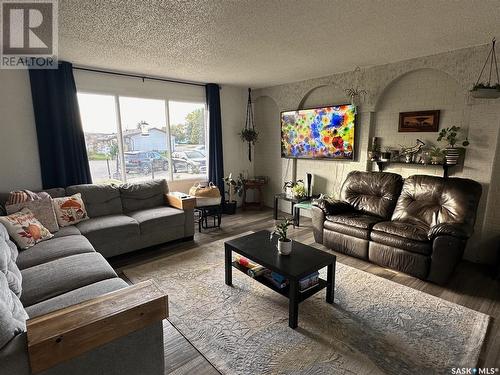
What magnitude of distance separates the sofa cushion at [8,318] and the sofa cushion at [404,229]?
3.08 metres

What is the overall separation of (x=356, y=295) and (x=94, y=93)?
4.20 metres

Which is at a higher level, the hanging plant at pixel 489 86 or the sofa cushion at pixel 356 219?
the hanging plant at pixel 489 86

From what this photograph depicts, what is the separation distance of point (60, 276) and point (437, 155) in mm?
4020

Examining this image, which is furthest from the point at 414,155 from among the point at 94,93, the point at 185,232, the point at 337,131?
the point at 94,93

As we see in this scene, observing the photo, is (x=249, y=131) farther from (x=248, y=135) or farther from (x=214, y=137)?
(x=214, y=137)

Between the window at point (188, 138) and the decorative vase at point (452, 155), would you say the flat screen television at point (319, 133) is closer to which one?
the decorative vase at point (452, 155)

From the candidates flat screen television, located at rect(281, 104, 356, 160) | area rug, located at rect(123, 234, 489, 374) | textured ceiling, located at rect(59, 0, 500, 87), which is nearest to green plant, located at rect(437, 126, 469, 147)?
textured ceiling, located at rect(59, 0, 500, 87)

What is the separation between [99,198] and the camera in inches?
139

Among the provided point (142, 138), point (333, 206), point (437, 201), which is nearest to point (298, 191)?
point (333, 206)

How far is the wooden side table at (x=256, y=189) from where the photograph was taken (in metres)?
5.47

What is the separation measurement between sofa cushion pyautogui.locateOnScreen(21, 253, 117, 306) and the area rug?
0.69 meters

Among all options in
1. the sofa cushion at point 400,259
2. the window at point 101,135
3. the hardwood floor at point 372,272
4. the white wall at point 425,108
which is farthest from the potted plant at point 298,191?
the window at point 101,135

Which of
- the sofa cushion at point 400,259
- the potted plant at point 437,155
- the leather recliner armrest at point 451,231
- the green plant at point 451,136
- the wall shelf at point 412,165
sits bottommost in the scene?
the sofa cushion at point 400,259

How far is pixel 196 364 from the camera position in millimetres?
1784
